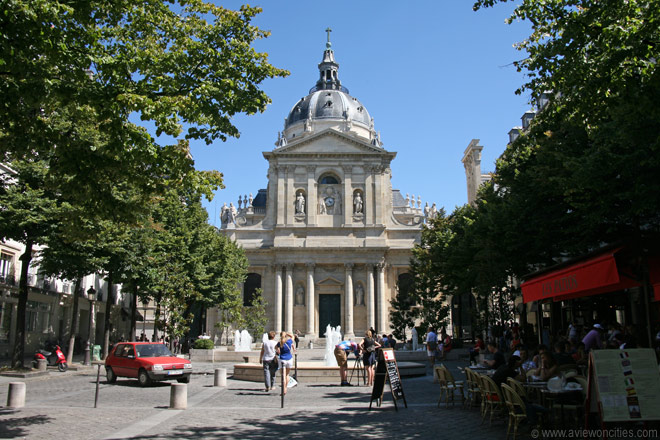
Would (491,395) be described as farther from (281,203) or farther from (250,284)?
(250,284)

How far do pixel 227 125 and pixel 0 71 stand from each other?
4.36 meters

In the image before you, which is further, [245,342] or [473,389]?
[245,342]

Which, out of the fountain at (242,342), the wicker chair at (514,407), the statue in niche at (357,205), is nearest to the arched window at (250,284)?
the statue in niche at (357,205)

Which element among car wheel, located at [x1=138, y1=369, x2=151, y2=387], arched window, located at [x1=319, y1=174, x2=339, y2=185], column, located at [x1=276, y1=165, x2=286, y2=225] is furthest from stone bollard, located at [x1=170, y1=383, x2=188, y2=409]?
arched window, located at [x1=319, y1=174, x2=339, y2=185]

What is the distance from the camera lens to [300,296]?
5016 cm

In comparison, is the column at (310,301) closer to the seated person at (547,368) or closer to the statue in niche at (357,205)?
the statue in niche at (357,205)

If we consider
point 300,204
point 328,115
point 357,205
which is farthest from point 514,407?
point 328,115

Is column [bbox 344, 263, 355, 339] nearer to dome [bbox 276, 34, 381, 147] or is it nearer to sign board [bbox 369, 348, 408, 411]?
dome [bbox 276, 34, 381, 147]

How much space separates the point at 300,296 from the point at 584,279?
3924 cm

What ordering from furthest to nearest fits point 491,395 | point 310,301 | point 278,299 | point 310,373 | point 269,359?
point 278,299
point 310,301
point 310,373
point 269,359
point 491,395

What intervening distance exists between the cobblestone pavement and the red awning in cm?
340

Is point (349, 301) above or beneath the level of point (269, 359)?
above

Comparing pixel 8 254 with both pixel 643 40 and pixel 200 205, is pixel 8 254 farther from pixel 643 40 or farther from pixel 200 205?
pixel 643 40

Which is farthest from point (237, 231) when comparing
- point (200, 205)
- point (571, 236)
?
point (571, 236)
